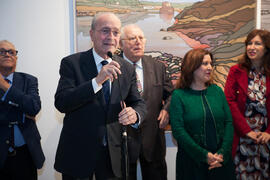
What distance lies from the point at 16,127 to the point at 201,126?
1.65 metres

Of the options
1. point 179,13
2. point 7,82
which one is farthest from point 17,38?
point 179,13

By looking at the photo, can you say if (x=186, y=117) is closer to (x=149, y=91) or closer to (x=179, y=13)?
(x=149, y=91)

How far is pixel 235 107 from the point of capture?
230cm

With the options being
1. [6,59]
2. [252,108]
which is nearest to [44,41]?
[6,59]

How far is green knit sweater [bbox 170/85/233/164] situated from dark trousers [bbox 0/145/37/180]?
4.51 ft

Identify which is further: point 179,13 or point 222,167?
point 179,13

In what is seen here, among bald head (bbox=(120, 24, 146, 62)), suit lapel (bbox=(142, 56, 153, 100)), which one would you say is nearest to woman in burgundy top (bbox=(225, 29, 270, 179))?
suit lapel (bbox=(142, 56, 153, 100))

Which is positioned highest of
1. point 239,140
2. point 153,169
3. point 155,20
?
point 155,20

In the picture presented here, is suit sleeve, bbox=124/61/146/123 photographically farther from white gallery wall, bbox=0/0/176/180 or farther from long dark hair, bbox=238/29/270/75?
white gallery wall, bbox=0/0/176/180

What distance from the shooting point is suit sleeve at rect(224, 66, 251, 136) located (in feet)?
7.32

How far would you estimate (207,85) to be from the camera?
2.22m

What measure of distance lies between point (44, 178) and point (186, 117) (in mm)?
2100

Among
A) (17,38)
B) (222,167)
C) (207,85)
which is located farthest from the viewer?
(17,38)

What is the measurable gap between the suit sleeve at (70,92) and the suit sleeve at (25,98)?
32.3 inches
